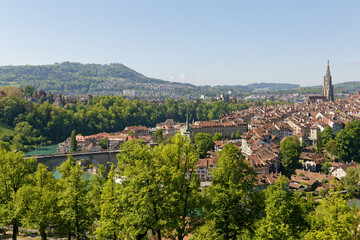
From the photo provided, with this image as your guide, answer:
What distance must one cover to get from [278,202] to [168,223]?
643 centimetres

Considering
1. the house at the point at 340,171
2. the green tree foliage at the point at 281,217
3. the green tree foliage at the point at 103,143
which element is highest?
the green tree foliage at the point at 281,217

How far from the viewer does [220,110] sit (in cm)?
14312

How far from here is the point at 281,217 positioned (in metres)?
16.2

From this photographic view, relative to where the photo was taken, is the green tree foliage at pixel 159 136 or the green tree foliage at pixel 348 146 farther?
the green tree foliage at pixel 159 136

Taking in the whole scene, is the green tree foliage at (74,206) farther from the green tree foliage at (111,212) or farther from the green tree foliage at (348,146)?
the green tree foliage at (348,146)

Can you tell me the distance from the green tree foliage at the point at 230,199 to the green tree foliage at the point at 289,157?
36917 millimetres

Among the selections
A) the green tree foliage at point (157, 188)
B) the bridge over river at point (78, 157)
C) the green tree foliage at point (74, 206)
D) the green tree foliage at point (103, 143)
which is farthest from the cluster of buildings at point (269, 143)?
the green tree foliage at point (157, 188)

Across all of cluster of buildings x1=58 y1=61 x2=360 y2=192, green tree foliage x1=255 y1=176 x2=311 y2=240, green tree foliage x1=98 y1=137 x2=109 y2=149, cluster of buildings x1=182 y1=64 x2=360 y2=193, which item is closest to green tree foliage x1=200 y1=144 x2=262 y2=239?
green tree foliage x1=255 y1=176 x2=311 y2=240

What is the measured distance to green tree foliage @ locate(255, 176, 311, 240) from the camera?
13.7 meters

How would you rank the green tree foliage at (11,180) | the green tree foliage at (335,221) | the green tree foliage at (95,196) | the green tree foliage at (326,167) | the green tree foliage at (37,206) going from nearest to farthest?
the green tree foliage at (335,221) < the green tree foliage at (95,196) < the green tree foliage at (37,206) < the green tree foliage at (11,180) < the green tree foliage at (326,167)

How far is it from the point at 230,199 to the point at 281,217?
11.7ft

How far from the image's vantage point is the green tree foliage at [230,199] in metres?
14.3

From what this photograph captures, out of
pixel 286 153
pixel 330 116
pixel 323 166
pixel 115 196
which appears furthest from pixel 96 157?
pixel 330 116

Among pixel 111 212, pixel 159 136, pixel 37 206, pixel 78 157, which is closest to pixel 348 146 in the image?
pixel 159 136
